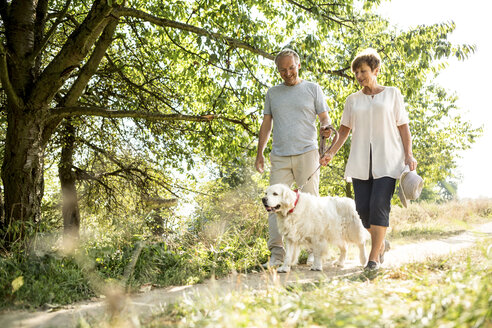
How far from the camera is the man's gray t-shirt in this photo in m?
5.41

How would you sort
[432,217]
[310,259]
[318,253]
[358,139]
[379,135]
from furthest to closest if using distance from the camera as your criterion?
[432,217] → [310,259] → [318,253] → [358,139] → [379,135]

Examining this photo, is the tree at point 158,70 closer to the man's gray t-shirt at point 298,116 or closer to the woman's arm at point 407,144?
the man's gray t-shirt at point 298,116

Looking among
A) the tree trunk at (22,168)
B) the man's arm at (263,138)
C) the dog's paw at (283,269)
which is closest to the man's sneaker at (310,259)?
the dog's paw at (283,269)

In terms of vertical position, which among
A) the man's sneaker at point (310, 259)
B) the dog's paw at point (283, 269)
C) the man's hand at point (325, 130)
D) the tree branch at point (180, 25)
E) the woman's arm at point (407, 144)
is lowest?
the man's sneaker at point (310, 259)

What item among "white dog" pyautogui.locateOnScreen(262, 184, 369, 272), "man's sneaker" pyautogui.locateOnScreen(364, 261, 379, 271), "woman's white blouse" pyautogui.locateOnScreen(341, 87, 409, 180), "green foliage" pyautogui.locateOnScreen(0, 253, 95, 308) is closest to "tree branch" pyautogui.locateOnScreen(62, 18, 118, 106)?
"green foliage" pyautogui.locateOnScreen(0, 253, 95, 308)

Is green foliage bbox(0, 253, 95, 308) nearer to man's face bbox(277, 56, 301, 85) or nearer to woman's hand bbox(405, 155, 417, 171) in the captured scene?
man's face bbox(277, 56, 301, 85)

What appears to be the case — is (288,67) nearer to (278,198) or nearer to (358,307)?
(278,198)

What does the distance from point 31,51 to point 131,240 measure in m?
3.65

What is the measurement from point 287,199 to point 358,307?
2.85 meters

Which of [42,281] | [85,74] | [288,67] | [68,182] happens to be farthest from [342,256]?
[68,182]

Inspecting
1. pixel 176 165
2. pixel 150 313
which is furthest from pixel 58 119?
pixel 150 313

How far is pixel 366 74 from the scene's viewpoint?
4828 millimetres

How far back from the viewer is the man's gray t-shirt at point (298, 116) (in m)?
5.41

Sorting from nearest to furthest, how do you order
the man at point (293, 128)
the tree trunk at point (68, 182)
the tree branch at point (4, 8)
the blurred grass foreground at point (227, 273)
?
1. the blurred grass foreground at point (227, 273)
2. the man at point (293, 128)
3. the tree branch at point (4, 8)
4. the tree trunk at point (68, 182)
